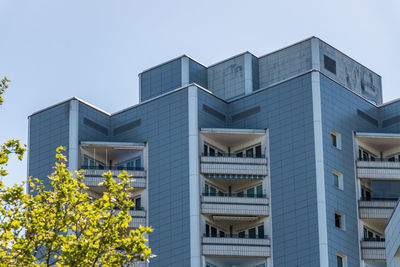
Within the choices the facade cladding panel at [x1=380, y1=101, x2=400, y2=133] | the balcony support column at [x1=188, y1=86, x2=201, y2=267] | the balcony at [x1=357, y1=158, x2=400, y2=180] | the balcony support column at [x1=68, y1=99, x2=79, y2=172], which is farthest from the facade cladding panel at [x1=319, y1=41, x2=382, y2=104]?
the balcony support column at [x1=68, y1=99, x2=79, y2=172]

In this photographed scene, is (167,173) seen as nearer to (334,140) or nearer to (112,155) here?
(112,155)

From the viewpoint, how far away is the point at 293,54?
9094 centimetres

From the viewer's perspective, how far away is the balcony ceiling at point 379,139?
8569 cm

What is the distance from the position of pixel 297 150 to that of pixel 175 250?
11647 millimetres

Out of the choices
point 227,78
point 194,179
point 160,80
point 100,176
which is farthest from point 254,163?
point 160,80

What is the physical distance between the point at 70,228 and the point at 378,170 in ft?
164

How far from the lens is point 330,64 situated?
300 ft

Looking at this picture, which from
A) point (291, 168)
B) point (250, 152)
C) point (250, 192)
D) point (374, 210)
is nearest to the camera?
point (291, 168)

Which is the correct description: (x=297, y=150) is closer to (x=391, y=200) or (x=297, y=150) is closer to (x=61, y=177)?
(x=391, y=200)

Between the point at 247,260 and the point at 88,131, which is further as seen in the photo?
the point at 88,131

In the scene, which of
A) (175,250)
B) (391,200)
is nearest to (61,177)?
(175,250)

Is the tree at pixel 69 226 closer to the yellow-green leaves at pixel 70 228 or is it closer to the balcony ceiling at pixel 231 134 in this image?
the yellow-green leaves at pixel 70 228

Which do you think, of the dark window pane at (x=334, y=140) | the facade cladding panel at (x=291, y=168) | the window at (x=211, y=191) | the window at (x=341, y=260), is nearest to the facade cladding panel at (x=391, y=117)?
the dark window pane at (x=334, y=140)

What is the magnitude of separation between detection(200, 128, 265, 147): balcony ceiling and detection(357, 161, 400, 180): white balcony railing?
7.98 meters
